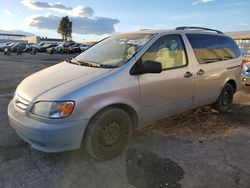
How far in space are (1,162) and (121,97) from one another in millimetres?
1744

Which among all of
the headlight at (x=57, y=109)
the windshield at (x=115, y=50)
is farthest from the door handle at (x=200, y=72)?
the headlight at (x=57, y=109)

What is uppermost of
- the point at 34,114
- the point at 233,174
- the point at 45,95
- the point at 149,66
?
the point at 149,66

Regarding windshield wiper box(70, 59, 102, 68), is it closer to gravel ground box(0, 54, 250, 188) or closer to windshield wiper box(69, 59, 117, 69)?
windshield wiper box(69, 59, 117, 69)

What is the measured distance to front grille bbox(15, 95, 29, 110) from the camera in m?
3.38

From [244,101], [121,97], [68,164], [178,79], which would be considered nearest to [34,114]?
[68,164]

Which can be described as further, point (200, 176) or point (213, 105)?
point (213, 105)

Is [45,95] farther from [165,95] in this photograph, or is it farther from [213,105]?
[213,105]

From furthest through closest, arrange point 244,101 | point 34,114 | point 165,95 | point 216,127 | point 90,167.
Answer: point 244,101 → point 216,127 → point 165,95 → point 90,167 → point 34,114

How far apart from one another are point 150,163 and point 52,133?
132 centimetres

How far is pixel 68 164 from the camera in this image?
11.5ft

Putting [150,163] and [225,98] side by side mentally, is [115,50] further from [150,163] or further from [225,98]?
[225,98]

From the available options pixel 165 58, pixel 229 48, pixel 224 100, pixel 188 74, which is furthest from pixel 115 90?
pixel 229 48

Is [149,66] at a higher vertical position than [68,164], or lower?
higher

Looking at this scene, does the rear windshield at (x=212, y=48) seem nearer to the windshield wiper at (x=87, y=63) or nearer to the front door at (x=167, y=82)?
the front door at (x=167, y=82)
